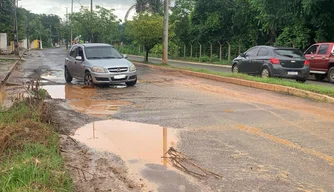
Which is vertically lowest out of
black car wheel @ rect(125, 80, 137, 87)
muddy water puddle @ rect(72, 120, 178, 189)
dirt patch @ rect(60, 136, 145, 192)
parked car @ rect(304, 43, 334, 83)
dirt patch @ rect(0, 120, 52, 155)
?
dirt patch @ rect(60, 136, 145, 192)

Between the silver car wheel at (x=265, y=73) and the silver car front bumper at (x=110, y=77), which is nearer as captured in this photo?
the silver car front bumper at (x=110, y=77)

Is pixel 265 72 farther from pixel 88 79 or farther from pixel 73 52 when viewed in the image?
pixel 73 52

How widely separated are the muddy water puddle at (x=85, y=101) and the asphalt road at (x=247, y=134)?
354 mm

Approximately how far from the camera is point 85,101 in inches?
405

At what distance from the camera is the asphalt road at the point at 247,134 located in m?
4.51

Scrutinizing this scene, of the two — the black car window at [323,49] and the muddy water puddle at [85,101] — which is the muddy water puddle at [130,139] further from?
the black car window at [323,49]

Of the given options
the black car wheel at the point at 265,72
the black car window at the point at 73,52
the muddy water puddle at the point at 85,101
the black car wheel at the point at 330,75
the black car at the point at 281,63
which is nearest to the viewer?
the muddy water puddle at the point at 85,101

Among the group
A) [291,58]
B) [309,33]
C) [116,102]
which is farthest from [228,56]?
[116,102]

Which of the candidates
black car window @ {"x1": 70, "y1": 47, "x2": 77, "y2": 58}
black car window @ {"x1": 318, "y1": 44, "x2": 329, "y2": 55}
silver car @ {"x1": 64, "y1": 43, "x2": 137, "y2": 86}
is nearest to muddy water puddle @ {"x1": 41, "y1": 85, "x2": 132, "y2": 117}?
silver car @ {"x1": 64, "y1": 43, "x2": 137, "y2": 86}

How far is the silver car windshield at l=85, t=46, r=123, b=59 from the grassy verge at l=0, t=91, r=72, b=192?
7145 millimetres

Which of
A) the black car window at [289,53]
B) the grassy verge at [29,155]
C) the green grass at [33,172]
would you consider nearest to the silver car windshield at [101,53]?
the black car window at [289,53]

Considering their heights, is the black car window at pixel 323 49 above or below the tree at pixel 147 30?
below

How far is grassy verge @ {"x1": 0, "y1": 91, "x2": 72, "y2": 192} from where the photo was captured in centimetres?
371

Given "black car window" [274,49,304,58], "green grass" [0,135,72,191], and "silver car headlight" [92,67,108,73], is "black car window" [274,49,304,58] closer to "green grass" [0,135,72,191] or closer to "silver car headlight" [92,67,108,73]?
"silver car headlight" [92,67,108,73]
